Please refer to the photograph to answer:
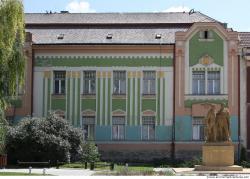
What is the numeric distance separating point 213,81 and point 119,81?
Answer: 712cm

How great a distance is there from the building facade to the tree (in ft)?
47.9

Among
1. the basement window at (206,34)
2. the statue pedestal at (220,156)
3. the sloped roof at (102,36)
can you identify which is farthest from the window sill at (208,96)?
the statue pedestal at (220,156)

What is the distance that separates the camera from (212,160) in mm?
33031

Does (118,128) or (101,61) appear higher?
(101,61)

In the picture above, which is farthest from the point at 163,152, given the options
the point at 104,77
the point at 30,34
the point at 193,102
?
the point at 30,34

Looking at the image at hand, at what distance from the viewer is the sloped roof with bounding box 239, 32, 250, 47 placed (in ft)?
159

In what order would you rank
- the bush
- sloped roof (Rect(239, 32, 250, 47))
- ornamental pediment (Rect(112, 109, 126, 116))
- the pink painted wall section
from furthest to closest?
sloped roof (Rect(239, 32, 250, 47)) < ornamental pediment (Rect(112, 109, 126, 116)) < the pink painted wall section < the bush

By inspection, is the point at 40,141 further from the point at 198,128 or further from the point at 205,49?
the point at 205,49

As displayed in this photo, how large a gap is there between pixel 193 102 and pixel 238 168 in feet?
46.4

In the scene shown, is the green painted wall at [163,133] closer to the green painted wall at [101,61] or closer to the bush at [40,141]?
the green painted wall at [101,61]

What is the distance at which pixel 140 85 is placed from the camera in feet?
154

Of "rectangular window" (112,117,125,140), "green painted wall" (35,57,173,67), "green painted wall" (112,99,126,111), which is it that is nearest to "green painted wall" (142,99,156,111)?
"green painted wall" (112,99,126,111)

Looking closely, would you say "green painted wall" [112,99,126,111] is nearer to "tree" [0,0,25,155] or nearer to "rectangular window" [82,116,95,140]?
"rectangular window" [82,116,95,140]

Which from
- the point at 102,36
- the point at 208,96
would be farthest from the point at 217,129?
the point at 102,36
